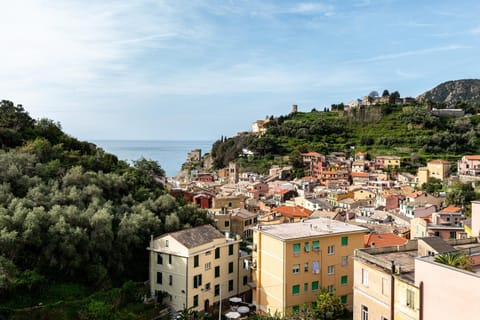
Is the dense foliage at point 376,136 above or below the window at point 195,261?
above

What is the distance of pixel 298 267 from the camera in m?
20.1

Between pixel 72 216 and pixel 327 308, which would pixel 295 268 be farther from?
pixel 72 216

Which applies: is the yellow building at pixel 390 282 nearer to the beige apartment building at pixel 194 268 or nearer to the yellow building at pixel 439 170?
the beige apartment building at pixel 194 268

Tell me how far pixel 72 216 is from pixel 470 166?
58.3 metres

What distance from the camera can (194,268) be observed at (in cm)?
2142

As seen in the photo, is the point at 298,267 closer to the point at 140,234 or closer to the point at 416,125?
the point at 140,234

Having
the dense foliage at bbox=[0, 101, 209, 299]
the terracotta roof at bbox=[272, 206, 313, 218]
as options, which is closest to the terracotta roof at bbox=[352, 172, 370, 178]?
the terracotta roof at bbox=[272, 206, 313, 218]

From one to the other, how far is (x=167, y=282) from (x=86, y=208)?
7.54m

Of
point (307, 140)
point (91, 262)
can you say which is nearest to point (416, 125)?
point (307, 140)

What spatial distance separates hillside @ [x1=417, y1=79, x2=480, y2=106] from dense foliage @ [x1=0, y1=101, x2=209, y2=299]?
161 metres

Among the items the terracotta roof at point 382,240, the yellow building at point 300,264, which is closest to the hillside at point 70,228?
the yellow building at point 300,264

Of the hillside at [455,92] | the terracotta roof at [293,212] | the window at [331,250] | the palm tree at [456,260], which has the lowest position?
the terracotta roof at [293,212]

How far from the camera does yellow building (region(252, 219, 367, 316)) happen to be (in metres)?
20.0

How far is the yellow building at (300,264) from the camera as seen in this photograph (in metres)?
20.0
